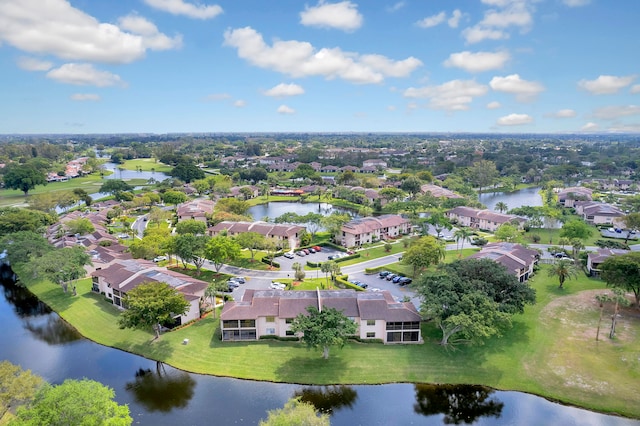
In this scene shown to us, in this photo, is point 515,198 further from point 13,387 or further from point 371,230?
point 13,387

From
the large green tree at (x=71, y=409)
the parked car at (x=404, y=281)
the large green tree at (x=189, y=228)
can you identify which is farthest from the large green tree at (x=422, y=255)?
the large green tree at (x=71, y=409)

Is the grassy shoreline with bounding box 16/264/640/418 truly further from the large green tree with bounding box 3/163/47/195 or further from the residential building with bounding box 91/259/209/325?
the large green tree with bounding box 3/163/47/195

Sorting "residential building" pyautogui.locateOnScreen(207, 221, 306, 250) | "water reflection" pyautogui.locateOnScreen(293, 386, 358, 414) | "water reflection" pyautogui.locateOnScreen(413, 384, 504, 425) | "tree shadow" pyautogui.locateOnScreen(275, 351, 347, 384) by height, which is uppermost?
"residential building" pyautogui.locateOnScreen(207, 221, 306, 250)

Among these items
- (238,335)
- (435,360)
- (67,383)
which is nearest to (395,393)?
(435,360)

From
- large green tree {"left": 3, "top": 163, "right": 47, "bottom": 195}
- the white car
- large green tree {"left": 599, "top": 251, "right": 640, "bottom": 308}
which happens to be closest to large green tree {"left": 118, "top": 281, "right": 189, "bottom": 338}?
the white car

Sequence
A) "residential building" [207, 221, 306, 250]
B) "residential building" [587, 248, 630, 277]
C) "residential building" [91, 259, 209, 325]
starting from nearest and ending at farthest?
"residential building" [91, 259, 209, 325] < "residential building" [587, 248, 630, 277] < "residential building" [207, 221, 306, 250]

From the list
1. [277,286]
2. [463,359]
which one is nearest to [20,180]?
[277,286]

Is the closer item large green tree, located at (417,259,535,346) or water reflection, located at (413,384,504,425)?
water reflection, located at (413,384,504,425)
